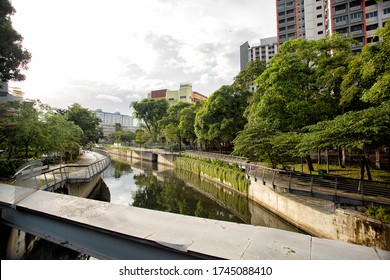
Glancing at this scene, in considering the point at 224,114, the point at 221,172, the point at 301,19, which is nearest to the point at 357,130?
the point at 221,172

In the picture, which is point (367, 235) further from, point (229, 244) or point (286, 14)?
point (286, 14)

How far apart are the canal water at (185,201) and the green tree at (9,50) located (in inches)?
447

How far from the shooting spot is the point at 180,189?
2317 cm

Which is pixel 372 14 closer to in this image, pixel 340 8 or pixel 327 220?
pixel 340 8

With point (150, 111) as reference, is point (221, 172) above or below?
below

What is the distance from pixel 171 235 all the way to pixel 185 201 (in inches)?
592

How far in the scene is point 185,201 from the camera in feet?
61.2

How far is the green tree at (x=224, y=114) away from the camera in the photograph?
2841cm

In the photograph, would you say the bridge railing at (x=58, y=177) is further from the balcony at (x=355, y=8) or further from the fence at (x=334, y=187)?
the balcony at (x=355, y=8)

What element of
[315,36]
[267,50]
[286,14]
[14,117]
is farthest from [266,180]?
[267,50]

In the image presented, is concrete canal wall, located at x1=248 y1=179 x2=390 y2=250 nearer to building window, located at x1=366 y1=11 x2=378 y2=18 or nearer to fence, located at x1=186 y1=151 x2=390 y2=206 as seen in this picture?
fence, located at x1=186 y1=151 x2=390 y2=206

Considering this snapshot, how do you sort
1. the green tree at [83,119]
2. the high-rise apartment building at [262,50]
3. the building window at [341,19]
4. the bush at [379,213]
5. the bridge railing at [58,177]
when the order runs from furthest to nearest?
the high-rise apartment building at [262,50], the building window at [341,19], the green tree at [83,119], the bridge railing at [58,177], the bush at [379,213]

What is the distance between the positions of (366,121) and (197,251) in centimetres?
857

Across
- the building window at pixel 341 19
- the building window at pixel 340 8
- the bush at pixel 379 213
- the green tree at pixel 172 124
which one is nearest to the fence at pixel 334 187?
the bush at pixel 379 213
